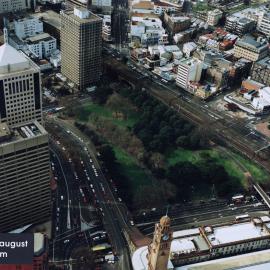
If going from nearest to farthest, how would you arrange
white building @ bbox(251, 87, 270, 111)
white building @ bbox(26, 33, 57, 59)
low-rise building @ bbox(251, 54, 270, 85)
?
white building @ bbox(251, 87, 270, 111)
low-rise building @ bbox(251, 54, 270, 85)
white building @ bbox(26, 33, 57, 59)

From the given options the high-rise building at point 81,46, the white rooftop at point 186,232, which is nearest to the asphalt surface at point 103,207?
the white rooftop at point 186,232

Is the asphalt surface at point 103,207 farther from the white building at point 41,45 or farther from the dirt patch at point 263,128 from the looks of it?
the dirt patch at point 263,128

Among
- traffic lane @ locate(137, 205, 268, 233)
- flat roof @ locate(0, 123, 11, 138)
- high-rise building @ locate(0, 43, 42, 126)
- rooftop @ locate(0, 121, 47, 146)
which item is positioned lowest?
traffic lane @ locate(137, 205, 268, 233)

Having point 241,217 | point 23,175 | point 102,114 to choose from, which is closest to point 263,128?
point 241,217

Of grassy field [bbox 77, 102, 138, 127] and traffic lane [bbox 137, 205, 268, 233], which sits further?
grassy field [bbox 77, 102, 138, 127]

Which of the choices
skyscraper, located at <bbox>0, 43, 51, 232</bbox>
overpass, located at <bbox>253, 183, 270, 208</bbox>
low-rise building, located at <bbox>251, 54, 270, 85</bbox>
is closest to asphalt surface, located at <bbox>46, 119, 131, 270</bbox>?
skyscraper, located at <bbox>0, 43, 51, 232</bbox>

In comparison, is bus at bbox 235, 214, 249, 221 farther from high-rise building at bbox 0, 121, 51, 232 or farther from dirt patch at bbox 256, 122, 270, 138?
high-rise building at bbox 0, 121, 51, 232
